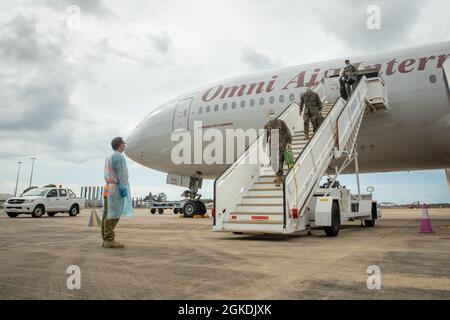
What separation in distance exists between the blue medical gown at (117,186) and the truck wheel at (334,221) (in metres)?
3.77

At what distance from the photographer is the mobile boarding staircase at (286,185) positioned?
6.61m

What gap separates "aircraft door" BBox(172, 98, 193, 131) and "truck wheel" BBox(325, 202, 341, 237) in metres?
8.23

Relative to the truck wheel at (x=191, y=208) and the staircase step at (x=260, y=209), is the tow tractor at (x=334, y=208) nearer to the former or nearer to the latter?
the staircase step at (x=260, y=209)

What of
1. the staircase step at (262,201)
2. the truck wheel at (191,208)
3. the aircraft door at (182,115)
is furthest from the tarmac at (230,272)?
the truck wheel at (191,208)

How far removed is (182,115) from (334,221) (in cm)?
895

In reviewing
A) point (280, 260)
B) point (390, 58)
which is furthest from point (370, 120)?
point (280, 260)

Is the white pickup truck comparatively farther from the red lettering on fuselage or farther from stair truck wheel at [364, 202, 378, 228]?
stair truck wheel at [364, 202, 378, 228]

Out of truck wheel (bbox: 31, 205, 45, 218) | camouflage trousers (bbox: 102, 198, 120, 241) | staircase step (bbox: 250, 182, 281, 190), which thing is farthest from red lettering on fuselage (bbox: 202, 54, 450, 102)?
truck wheel (bbox: 31, 205, 45, 218)

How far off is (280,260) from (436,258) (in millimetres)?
1806

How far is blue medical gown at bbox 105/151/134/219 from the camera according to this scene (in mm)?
5520

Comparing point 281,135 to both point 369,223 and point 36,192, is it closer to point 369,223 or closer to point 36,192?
point 369,223

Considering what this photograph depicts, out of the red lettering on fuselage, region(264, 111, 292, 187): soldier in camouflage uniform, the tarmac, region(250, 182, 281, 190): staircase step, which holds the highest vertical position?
the red lettering on fuselage

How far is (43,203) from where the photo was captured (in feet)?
58.9
